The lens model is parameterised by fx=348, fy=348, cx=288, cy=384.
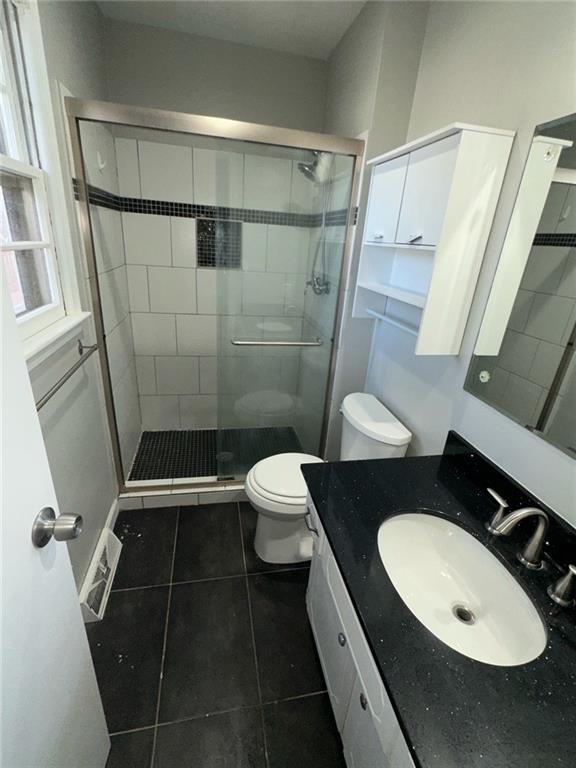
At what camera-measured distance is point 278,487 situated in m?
1.59

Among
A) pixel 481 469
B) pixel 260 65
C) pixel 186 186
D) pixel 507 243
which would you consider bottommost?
pixel 481 469

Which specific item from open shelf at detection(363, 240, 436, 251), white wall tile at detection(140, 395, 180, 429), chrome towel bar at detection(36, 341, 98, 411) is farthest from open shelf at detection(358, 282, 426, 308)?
white wall tile at detection(140, 395, 180, 429)

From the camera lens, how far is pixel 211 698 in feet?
4.09

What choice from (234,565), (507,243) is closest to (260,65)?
(507,243)

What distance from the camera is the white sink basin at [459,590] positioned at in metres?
0.82

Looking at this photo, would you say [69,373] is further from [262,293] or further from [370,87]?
[370,87]

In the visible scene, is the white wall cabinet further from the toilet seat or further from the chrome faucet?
the toilet seat

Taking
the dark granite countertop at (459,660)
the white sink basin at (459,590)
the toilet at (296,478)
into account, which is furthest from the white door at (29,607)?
the toilet at (296,478)

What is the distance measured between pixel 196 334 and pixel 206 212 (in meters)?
0.82

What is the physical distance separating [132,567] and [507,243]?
206 cm

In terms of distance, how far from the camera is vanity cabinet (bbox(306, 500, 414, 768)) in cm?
69

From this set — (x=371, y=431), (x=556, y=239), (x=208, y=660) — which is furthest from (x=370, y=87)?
(x=208, y=660)

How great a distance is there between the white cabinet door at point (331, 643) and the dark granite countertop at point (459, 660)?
25 centimetres

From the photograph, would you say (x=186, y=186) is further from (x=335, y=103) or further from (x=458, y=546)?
(x=458, y=546)
